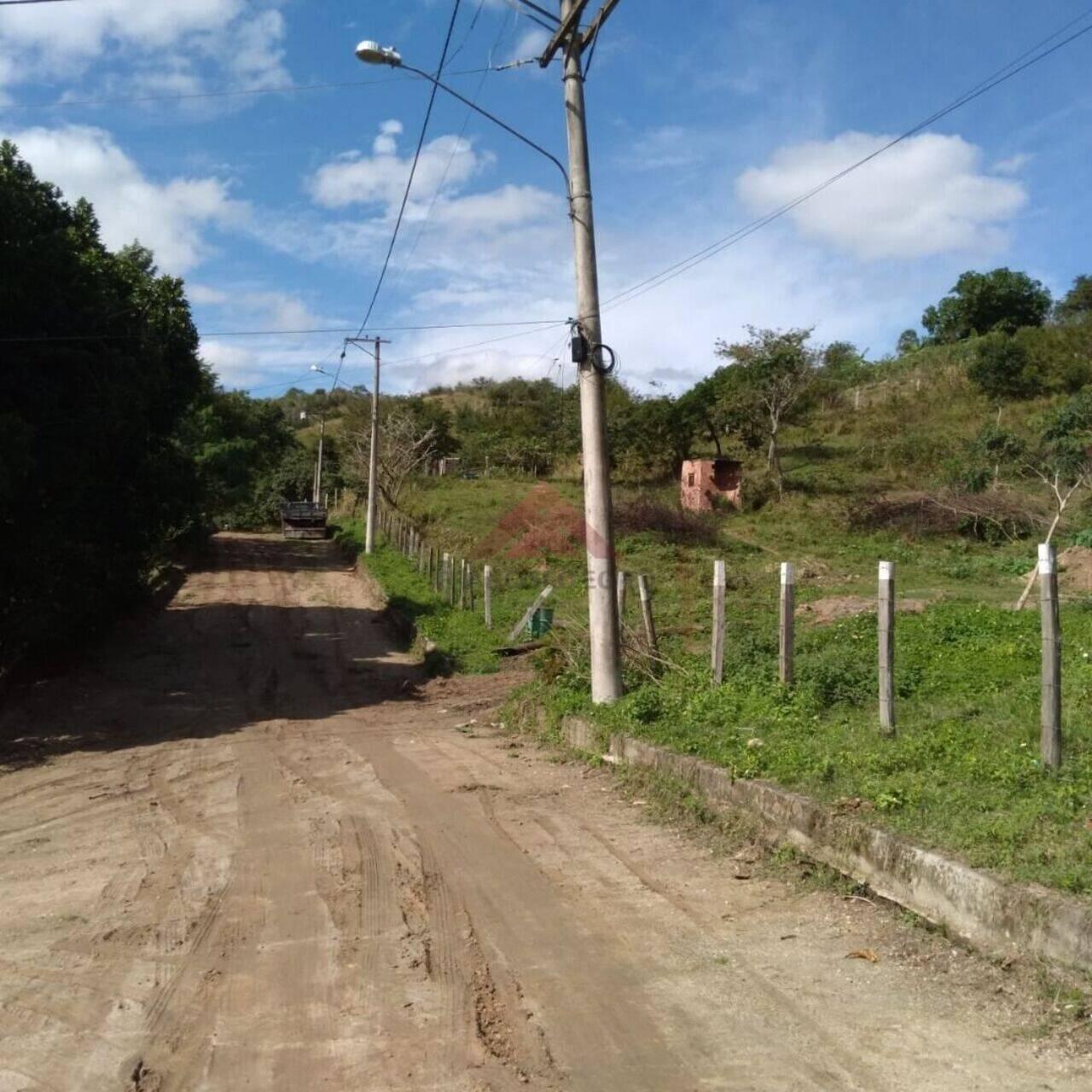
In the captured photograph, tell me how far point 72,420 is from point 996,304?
2141 inches

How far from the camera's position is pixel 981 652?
11.1 meters

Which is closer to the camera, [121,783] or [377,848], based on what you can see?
[377,848]

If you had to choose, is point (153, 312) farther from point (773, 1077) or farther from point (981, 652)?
point (773, 1077)

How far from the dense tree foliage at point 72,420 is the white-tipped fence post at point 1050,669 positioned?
1183 cm

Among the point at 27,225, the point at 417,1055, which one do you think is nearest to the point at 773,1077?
the point at 417,1055

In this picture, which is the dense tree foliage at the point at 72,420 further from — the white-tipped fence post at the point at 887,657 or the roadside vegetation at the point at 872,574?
the white-tipped fence post at the point at 887,657

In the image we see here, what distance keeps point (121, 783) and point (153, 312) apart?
14.3 meters

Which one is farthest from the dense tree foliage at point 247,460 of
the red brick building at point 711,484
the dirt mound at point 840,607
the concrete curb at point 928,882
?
the concrete curb at point 928,882

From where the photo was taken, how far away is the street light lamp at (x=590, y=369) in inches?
449

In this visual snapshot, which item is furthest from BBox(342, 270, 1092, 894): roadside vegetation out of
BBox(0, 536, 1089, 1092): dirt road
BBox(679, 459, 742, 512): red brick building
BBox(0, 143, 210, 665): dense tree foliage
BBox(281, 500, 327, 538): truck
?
BBox(281, 500, 327, 538): truck

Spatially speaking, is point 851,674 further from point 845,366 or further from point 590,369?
point 845,366

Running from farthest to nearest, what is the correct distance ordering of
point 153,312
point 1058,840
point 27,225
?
point 153,312, point 27,225, point 1058,840

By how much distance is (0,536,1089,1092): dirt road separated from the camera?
166 inches

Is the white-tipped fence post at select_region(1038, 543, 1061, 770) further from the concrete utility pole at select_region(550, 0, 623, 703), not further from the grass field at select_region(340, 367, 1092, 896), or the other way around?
the concrete utility pole at select_region(550, 0, 623, 703)
